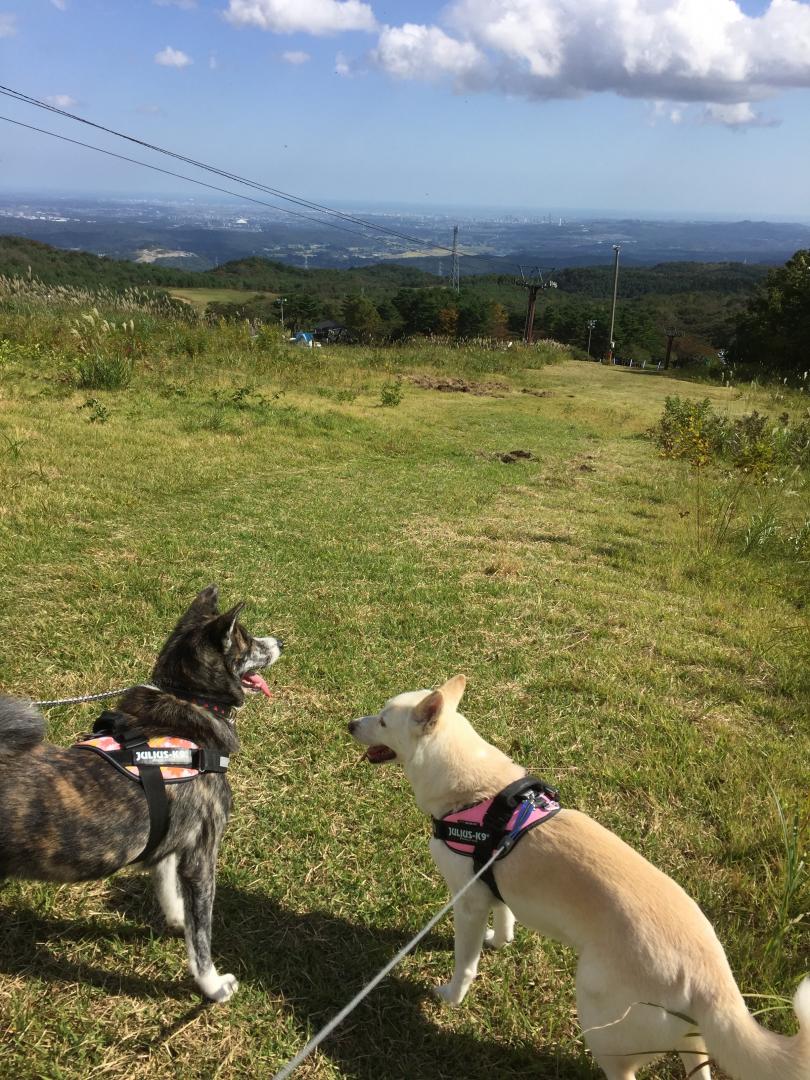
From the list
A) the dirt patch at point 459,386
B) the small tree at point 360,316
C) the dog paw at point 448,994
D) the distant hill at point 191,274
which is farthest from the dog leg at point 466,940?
the small tree at point 360,316

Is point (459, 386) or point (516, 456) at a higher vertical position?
point (459, 386)

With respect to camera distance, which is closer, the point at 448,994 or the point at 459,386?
the point at 448,994

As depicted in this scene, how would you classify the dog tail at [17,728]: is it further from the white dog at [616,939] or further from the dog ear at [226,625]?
the white dog at [616,939]

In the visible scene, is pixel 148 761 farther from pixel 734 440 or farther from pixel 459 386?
pixel 459 386

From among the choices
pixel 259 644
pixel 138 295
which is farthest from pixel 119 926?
pixel 138 295

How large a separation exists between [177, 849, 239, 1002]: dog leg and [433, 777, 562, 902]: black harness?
3.05 feet

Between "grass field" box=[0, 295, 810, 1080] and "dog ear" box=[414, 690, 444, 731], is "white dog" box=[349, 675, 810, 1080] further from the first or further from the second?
"grass field" box=[0, 295, 810, 1080]

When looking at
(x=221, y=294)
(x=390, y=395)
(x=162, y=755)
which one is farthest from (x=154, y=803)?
(x=221, y=294)

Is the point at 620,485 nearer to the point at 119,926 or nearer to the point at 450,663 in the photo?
the point at 450,663

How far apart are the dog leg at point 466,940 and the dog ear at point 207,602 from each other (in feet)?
5.09

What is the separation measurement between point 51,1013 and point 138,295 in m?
20.9

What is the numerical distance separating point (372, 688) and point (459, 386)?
16.1 meters

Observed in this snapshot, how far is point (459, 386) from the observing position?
1923cm

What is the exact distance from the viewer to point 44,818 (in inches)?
78.4
